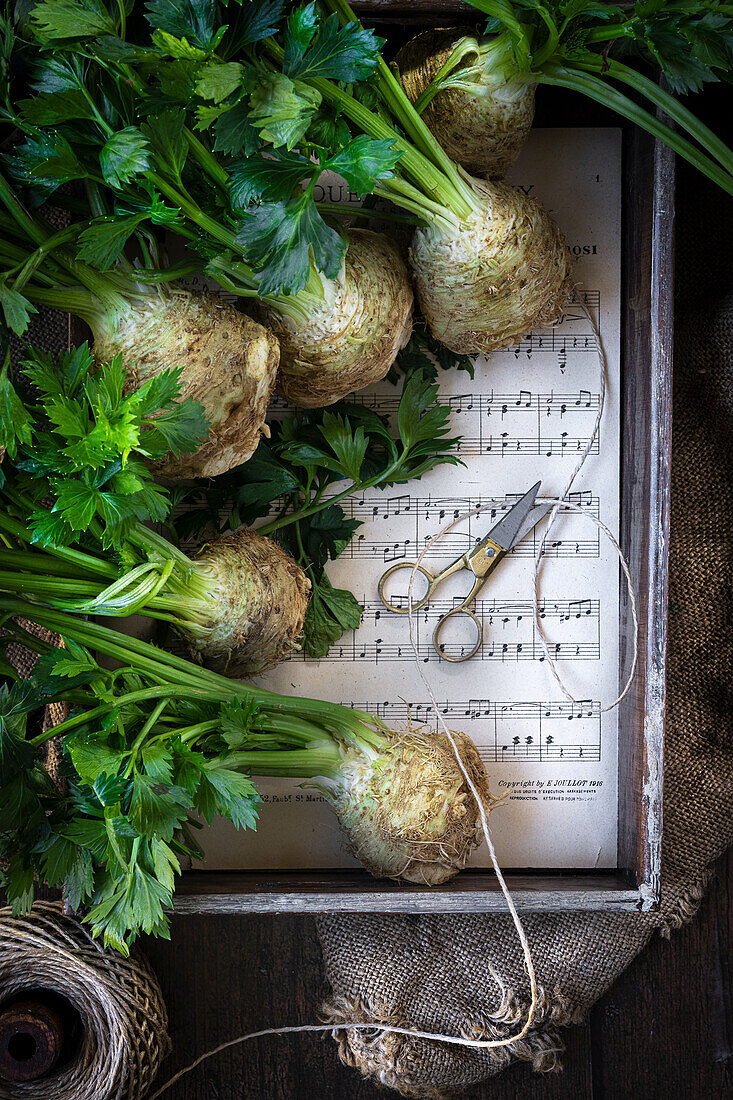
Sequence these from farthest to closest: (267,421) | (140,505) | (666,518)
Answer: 1. (267,421)
2. (666,518)
3. (140,505)

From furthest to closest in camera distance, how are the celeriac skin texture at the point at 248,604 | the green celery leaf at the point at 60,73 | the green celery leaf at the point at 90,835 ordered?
the celeriac skin texture at the point at 248,604 → the green celery leaf at the point at 90,835 → the green celery leaf at the point at 60,73

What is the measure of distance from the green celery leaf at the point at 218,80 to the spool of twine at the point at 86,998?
1.13 m

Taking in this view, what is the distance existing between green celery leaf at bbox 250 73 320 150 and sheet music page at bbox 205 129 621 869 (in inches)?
20.2

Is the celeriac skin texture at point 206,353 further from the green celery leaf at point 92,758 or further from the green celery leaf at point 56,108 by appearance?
the green celery leaf at point 92,758

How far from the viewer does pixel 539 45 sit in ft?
3.57

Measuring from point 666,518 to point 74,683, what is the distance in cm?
86

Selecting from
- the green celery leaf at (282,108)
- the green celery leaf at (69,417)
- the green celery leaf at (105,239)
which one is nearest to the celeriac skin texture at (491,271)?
the green celery leaf at (282,108)

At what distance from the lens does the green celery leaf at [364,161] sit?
930 millimetres

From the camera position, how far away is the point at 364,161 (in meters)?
0.93

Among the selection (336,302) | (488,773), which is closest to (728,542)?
(488,773)

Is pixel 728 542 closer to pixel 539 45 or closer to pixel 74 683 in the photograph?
pixel 539 45

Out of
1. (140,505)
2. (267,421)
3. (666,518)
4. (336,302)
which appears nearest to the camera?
(140,505)

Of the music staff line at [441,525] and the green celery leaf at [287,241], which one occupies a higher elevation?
the green celery leaf at [287,241]

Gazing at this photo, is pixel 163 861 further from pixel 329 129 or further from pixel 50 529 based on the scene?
pixel 329 129
